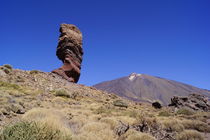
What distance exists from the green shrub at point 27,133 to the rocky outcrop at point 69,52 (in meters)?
25.7

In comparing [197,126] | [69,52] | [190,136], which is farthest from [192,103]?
[190,136]

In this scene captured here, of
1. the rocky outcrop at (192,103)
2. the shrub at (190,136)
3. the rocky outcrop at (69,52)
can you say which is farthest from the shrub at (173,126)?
the rocky outcrop at (69,52)

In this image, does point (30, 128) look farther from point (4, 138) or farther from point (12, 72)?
point (12, 72)

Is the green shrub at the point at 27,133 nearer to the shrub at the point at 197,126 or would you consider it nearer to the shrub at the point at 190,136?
the shrub at the point at 190,136

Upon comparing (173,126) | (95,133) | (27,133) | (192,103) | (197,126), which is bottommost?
(197,126)

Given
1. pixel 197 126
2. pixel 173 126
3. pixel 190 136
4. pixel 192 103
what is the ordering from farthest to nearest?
pixel 192 103
pixel 197 126
pixel 173 126
pixel 190 136

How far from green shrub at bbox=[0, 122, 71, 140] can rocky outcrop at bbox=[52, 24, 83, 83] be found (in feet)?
84.2

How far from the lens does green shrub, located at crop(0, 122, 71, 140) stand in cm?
369

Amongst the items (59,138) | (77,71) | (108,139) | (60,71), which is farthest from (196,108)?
(59,138)

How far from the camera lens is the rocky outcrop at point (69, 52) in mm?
30875

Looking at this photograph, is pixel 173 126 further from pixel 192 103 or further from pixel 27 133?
pixel 192 103

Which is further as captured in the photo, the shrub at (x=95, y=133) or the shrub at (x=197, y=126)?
the shrub at (x=197, y=126)

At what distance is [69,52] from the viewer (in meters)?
32.0

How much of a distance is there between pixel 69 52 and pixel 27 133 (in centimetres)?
2879
